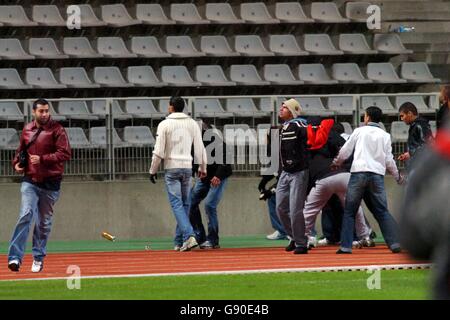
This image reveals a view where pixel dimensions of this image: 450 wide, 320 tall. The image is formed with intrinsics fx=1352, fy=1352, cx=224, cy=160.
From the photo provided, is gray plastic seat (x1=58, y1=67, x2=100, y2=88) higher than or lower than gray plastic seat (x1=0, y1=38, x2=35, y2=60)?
lower

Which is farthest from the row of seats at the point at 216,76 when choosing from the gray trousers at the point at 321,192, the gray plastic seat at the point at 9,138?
the gray trousers at the point at 321,192

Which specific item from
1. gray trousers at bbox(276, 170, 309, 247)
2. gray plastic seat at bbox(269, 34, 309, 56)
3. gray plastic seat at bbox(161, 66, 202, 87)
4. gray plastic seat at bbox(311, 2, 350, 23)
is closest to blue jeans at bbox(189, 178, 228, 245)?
gray trousers at bbox(276, 170, 309, 247)

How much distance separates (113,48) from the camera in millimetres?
28391

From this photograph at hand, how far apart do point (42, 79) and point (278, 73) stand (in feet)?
16.4

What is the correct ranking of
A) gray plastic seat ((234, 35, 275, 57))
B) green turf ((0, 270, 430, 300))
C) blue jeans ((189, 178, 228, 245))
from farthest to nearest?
gray plastic seat ((234, 35, 275, 57)), blue jeans ((189, 178, 228, 245)), green turf ((0, 270, 430, 300))

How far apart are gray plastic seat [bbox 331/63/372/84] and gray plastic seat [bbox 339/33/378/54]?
0.72 metres

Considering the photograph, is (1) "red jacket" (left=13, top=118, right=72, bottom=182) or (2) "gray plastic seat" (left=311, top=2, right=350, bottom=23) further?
(2) "gray plastic seat" (left=311, top=2, right=350, bottom=23)

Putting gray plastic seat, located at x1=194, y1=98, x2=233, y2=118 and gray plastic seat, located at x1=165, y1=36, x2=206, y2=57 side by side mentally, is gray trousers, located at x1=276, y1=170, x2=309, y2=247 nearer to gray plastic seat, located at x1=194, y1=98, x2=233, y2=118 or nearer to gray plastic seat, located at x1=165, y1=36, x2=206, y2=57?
gray plastic seat, located at x1=194, y1=98, x2=233, y2=118

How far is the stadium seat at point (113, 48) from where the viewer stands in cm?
2820

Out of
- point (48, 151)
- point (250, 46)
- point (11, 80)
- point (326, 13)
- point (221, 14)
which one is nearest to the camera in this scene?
point (48, 151)

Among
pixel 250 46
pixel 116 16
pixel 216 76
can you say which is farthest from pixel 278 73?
pixel 116 16

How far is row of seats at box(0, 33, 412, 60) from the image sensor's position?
28000 millimetres

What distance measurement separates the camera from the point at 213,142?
20266 millimetres

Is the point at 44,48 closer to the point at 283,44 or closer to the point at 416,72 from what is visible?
the point at 283,44
